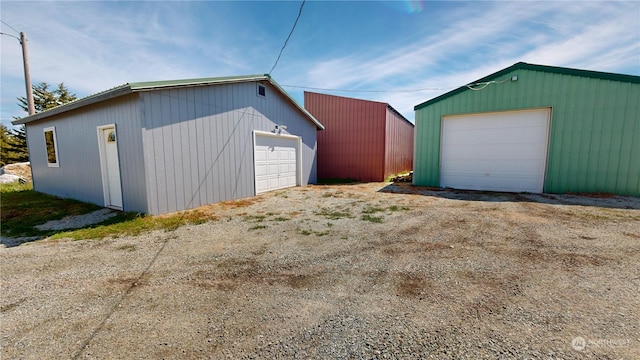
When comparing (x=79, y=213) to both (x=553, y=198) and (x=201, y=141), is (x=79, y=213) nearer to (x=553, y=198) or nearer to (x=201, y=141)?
(x=201, y=141)

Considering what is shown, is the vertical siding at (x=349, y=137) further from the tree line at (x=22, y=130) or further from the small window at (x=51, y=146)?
the tree line at (x=22, y=130)

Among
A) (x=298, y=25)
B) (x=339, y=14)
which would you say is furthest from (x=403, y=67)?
(x=298, y=25)

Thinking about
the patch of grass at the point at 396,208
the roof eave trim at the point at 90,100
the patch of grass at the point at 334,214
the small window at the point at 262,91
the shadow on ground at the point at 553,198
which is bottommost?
the patch of grass at the point at 334,214

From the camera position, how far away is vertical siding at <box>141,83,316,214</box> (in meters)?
5.61

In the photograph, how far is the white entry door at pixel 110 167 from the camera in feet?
20.6

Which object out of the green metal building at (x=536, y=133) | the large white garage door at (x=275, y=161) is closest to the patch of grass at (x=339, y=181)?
the large white garage door at (x=275, y=161)

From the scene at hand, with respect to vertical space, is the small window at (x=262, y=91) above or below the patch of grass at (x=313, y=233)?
above

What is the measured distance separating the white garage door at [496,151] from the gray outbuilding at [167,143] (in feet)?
20.3

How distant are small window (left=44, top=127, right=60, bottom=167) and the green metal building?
42.6 feet

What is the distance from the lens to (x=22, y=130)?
20.9 meters

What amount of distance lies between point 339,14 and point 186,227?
265 inches

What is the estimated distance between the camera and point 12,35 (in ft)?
38.7

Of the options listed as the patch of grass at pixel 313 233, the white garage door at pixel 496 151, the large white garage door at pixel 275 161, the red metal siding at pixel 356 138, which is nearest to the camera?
the patch of grass at pixel 313 233

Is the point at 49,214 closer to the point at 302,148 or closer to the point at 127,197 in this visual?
the point at 127,197
